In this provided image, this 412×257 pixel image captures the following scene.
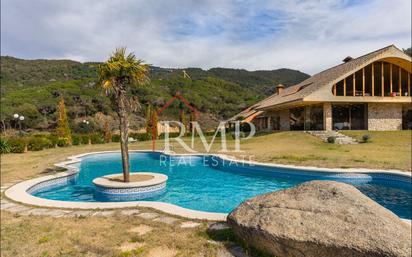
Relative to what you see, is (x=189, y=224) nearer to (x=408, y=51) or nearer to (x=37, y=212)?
(x=37, y=212)

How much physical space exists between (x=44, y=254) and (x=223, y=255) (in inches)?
102

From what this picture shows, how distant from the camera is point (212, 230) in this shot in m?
4.95

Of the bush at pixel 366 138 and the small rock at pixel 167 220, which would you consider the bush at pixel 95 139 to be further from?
the small rock at pixel 167 220

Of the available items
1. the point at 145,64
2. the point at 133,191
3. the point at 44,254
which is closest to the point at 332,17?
the point at 145,64

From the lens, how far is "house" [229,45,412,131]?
24.7 m

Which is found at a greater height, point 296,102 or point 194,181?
point 296,102

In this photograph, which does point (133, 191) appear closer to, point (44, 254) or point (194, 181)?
point (194, 181)

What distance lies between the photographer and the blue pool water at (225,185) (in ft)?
28.8

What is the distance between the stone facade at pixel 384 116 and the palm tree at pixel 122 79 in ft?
78.0

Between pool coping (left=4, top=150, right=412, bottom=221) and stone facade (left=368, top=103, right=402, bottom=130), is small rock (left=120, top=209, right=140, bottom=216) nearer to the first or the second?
pool coping (left=4, top=150, right=412, bottom=221)

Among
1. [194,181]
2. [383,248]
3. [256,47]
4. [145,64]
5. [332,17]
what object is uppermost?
[256,47]

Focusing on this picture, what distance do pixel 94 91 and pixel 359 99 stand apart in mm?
41781

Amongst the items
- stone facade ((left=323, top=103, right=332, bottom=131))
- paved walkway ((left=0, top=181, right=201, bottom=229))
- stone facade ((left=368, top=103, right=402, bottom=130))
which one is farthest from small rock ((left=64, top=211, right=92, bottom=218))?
stone facade ((left=368, top=103, right=402, bottom=130))

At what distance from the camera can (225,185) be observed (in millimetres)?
11219
